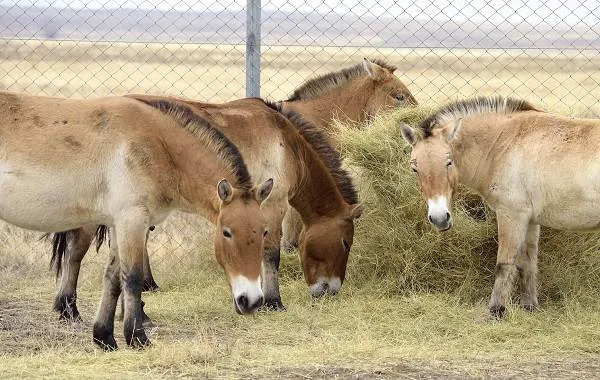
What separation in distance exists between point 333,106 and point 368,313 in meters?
2.52

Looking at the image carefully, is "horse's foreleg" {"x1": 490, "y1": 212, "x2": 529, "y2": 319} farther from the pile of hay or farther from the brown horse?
the brown horse

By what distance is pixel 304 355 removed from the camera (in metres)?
5.79

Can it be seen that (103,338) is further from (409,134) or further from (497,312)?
(497,312)

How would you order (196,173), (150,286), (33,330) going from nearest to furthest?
(196,173) → (33,330) → (150,286)

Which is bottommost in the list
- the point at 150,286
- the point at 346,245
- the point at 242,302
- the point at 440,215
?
the point at 150,286

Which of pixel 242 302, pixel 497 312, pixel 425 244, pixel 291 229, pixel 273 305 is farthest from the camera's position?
pixel 291 229

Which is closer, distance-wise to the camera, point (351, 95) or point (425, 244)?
point (425, 244)

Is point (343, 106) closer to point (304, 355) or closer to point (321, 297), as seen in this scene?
point (321, 297)

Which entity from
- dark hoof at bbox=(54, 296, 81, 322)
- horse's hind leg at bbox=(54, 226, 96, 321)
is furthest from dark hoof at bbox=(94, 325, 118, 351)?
horse's hind leg at bbox=(54, 226, 96, 321)

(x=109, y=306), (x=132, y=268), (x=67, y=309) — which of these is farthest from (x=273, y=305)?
(x=132, y=268)

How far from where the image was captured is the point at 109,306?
6180mm

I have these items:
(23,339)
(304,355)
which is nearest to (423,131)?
(304,355)

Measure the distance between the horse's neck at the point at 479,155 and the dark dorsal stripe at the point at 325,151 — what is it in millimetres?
1058

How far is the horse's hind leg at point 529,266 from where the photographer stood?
7234 millimetres
